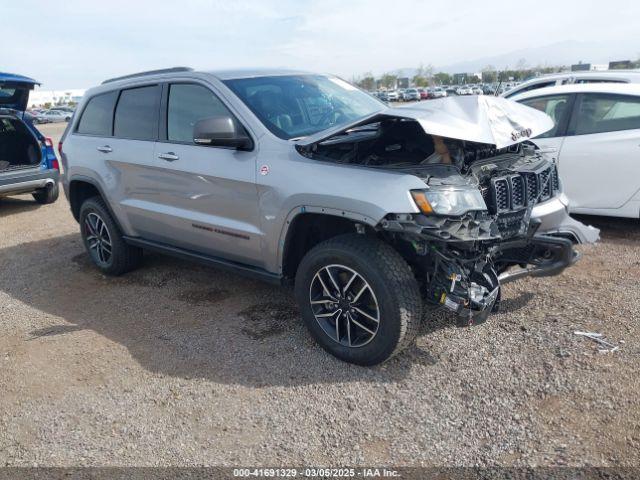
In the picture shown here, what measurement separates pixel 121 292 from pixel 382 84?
102018mm

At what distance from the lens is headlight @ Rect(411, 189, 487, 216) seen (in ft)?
9.79

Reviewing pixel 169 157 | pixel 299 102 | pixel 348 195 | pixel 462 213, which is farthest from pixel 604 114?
pixel 169 157

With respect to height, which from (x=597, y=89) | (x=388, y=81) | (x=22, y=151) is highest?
(x=597, y=89)

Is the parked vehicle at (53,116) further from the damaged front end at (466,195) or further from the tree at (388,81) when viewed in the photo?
the tree at (388,81)

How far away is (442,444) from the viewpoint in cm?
270

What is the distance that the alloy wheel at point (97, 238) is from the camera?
17.8 feet

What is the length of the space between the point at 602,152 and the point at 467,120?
10.3ft

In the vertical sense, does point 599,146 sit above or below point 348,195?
below

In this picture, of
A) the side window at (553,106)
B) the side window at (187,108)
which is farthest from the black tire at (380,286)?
the side window at (553,106)

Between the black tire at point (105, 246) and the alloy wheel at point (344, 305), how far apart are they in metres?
2.60

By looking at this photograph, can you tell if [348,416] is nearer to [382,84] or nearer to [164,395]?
[164,395]

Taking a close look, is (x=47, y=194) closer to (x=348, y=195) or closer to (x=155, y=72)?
(x=155, y=72)

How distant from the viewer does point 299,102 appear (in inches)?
165

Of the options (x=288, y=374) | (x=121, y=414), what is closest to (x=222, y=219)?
(x=288, y=374)
